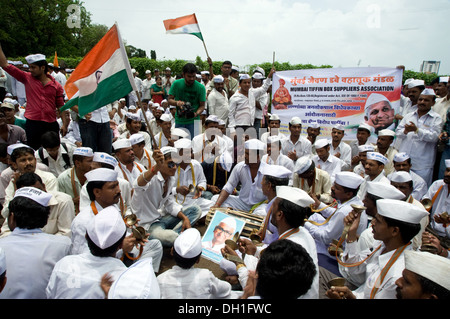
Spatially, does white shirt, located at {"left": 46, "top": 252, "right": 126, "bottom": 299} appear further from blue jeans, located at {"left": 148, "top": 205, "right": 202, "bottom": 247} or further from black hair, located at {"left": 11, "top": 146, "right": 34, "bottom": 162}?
black hair, located at {"left": 11, "top": 146, "right": 34, "bottom": 162}

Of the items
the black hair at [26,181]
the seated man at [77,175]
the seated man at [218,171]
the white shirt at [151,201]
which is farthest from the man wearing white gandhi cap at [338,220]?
the black hair at [26,181]

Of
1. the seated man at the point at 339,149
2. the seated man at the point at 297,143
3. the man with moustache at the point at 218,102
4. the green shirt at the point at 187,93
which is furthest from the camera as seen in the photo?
the man with moustache at the point at 218,102

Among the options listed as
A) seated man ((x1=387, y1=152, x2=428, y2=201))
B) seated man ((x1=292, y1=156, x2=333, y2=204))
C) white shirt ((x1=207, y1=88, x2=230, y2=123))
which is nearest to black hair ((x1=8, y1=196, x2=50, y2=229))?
seated man ((x1=292, y1=156, x2=333, y2=204))

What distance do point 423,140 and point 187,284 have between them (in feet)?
17.3

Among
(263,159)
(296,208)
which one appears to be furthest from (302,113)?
(296,208)

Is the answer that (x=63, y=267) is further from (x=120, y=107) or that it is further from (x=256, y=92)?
(x=120, y=107)

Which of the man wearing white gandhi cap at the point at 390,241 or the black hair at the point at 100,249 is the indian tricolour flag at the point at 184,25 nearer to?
the black hair at the point at 100,249

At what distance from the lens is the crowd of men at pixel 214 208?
208 cm

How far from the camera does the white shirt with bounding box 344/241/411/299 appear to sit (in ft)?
7.01

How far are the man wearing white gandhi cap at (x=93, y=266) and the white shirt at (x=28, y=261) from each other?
0.28 metres

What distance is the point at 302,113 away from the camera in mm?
7719

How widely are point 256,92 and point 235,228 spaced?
5.24 meters

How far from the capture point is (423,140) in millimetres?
5441
